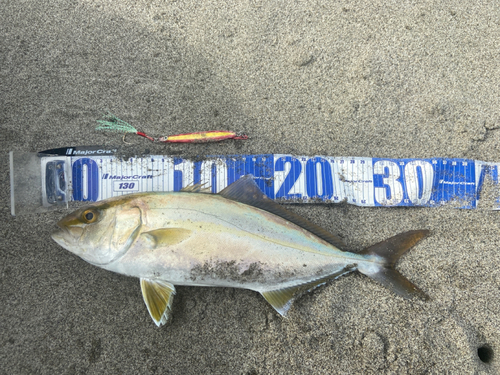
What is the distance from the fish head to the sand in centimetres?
45

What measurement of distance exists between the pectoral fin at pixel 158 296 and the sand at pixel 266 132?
22 centimetres

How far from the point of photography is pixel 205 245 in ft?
6.14

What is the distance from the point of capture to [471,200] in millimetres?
2402

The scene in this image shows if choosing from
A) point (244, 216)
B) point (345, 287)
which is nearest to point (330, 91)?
point (244, 216)

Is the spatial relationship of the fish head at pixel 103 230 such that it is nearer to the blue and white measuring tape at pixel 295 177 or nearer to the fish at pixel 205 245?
the fish at pixel 205 245

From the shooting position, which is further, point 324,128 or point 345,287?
point 324,128

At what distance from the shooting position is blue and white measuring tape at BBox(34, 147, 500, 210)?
2.31 m

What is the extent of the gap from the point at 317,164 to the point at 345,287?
89cm

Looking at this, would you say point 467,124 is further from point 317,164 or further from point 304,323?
point 304,323

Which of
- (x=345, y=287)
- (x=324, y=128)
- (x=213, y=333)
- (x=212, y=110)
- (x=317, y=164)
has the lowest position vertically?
(x=213, y=333)

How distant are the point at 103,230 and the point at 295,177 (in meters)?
1.34

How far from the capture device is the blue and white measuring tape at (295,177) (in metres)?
2.31

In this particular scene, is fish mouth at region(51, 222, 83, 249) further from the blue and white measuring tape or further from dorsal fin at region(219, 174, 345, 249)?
dorsal fin at region(219, 174, 345, 249)

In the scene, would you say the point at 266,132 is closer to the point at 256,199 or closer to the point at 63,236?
the point at 256,199
